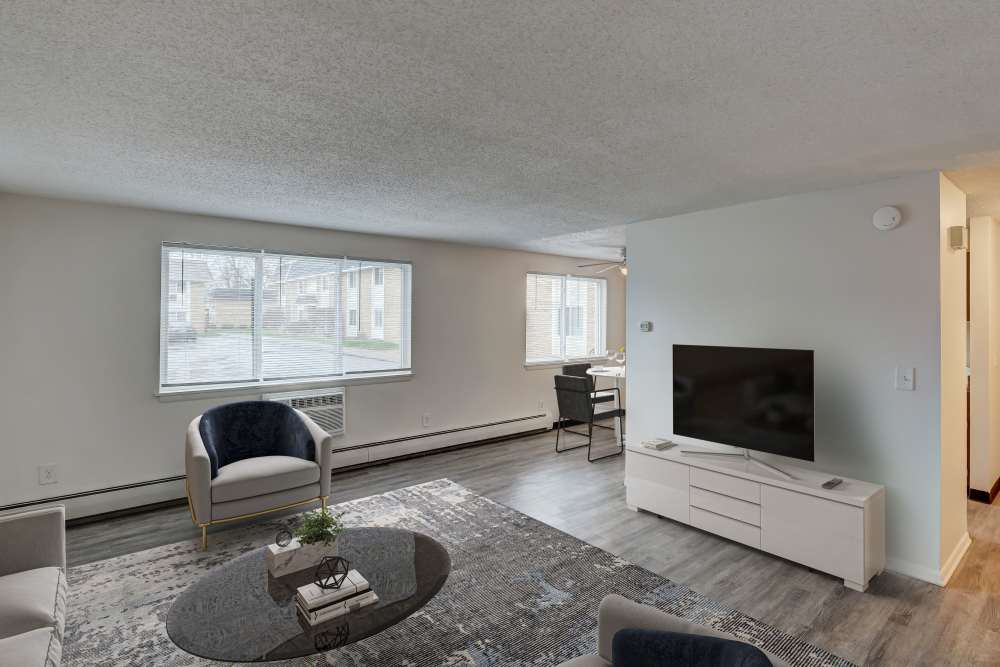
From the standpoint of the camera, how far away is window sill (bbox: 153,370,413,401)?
4.23m

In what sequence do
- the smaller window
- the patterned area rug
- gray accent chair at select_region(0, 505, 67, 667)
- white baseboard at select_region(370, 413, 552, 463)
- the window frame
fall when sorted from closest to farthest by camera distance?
gray accent chair at select_region(0, 505, 67, 667), the patterned area rug, white baseboard at select_region(370, 413, 552, 463), the window frame, the smaller window

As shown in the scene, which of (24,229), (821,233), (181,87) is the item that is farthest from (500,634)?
(24,229)

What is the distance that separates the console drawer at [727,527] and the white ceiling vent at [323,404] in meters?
3.35

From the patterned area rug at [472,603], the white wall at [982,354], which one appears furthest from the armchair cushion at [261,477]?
the white wall at [982,354]

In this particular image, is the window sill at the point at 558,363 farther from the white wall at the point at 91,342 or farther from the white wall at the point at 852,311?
the white wall at the point at 852,311

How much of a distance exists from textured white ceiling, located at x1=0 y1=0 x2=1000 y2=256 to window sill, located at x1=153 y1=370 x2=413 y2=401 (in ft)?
5.44

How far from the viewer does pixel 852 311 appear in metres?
3.25

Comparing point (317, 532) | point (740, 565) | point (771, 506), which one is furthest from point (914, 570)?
point (317, 532)

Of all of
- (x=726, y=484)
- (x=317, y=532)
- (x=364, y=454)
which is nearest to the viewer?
(x=317, y=532)

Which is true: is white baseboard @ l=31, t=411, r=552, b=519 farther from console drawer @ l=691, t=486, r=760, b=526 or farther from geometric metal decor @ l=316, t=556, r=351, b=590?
console drawer @ l=691, t=486, r=760, b=526

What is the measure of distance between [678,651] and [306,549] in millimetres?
1742

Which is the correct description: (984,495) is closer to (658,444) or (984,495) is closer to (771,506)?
(771,506)

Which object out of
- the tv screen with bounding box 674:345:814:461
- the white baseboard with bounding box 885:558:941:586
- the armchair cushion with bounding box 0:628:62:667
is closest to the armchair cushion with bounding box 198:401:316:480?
the armchair cushion with bounding box 0:628:62:667

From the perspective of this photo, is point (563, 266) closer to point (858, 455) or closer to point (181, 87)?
point (858, 455)
